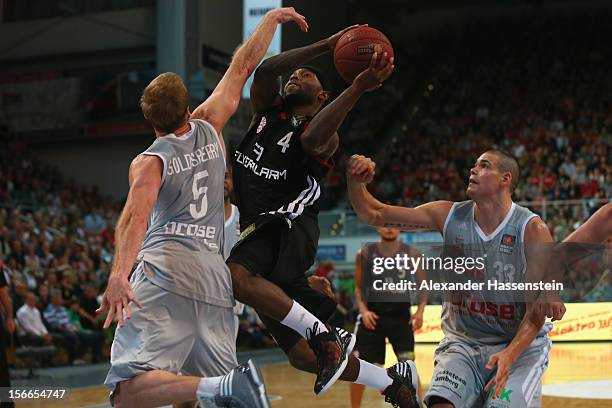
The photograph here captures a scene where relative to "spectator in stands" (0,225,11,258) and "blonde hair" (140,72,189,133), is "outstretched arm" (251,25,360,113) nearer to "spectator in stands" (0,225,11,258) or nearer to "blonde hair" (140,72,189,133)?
"blonde hair" (140,72,189,133)

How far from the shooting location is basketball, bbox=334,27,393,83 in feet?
15.7

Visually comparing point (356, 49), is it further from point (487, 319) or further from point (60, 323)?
point (60, 323)

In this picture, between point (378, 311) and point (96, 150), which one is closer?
point (378, 311)

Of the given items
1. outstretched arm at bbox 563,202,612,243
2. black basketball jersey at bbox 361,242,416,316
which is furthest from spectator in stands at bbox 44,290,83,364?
outstretched arm at bbox 563,202,612,243

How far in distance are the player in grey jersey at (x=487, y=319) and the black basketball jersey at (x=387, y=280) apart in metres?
2.53

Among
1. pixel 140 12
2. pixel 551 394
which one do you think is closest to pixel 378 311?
pixel 551 394

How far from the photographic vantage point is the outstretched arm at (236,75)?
4.46 meters

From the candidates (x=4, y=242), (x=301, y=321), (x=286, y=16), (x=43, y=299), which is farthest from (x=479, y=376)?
(x=4, y=242)

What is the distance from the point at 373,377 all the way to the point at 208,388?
120cm

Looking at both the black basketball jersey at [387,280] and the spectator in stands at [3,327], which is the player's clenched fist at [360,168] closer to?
the black basketball jersey at [387,280]

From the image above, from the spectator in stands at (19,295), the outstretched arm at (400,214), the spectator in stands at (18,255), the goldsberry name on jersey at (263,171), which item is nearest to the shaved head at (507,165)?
the outstretched arm at (400,214)

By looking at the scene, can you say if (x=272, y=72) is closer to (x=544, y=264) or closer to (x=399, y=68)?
(x=544, y=264)

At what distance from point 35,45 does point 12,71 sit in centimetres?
103

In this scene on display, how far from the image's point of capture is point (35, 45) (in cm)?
2419
